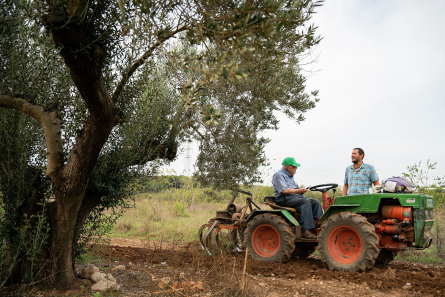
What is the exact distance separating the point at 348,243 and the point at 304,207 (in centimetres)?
109

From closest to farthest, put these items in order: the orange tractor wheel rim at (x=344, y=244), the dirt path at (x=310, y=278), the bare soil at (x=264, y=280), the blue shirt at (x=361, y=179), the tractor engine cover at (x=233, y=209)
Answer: the bare soil at (x=264, y=280), the dirt path at (x=310, y=278), the orange tractor wheel rim at (x=344, y=244), the blue shirt at (x=361, y=179), the tractor engine cover at (x=233, y=209)

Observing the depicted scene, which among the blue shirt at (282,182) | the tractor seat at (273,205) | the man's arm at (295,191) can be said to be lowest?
the tractor seat at (273,205)

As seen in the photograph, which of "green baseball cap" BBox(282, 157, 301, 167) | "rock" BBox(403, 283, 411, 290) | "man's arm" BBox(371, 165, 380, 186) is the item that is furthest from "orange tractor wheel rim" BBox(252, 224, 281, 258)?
"rock" BBox(403, 283, 411, 290)

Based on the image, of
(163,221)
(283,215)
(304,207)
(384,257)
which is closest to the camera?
(384,257)

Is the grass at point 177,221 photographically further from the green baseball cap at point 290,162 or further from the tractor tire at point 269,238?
the green baseball cap at point 290,162

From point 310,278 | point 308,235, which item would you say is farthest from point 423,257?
point 310,278

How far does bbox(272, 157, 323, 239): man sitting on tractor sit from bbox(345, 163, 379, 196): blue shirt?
0.75 meters

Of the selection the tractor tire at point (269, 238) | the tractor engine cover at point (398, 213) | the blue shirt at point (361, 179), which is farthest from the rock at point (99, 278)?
the blue shirt at point (361, 179)

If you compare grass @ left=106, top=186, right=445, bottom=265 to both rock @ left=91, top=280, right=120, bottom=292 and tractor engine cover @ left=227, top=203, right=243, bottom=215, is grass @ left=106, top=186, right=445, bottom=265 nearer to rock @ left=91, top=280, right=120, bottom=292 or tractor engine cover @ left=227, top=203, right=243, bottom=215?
tractor engine cover @ left=227, top=203, right=243, bottom=215

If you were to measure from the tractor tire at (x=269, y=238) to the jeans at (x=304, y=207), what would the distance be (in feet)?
1.11

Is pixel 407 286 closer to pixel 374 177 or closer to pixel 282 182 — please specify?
pixel 374 177

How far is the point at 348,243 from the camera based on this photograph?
19.7 feet

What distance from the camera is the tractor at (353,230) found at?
5.66 m

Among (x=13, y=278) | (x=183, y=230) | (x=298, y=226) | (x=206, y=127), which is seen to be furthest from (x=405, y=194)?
(x=183, y=230)
